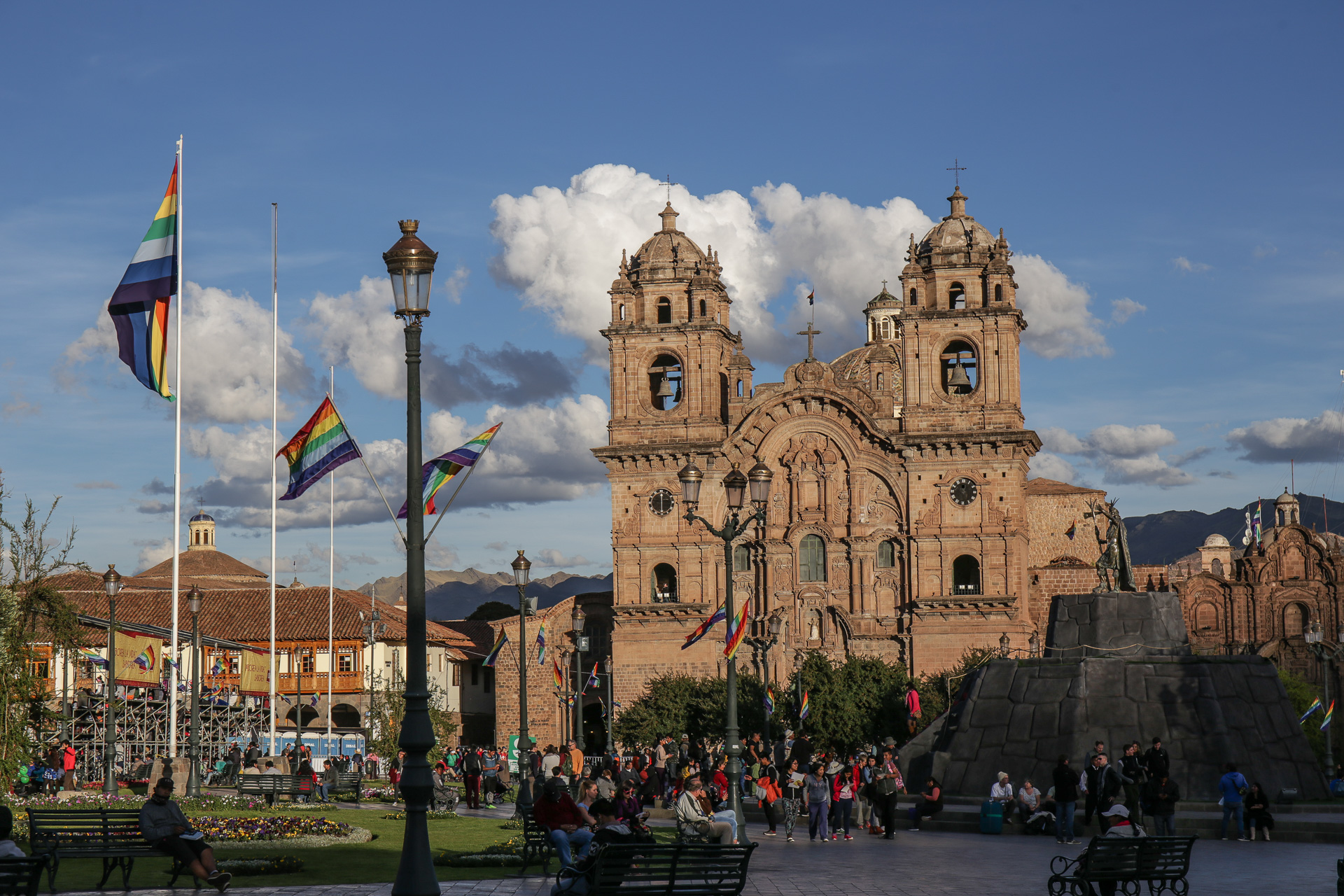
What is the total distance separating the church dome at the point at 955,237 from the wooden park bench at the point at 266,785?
35.2 metres

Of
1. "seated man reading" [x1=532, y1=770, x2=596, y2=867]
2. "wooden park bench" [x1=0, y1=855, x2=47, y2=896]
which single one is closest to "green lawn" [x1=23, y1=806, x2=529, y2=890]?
"seated man reading" [x1=532, y1=770, x2=596, y2=867]

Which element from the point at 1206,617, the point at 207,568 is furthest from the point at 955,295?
the point at 207,568

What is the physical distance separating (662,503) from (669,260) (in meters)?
9.54

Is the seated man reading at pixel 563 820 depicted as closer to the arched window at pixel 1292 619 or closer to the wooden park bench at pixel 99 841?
the wooden park bench at pixel 99 841

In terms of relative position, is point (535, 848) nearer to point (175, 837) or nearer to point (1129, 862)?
point (175, 837)

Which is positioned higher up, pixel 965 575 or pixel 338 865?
pixel 965 575

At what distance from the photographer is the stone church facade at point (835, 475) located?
5650 centimetres

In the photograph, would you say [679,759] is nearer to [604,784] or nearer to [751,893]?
[604,784]

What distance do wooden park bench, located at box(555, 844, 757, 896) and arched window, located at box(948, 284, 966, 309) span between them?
46.9 m

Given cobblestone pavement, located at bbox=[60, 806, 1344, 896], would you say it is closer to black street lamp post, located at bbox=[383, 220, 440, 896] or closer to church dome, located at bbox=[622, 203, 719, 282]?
black street lamp post, located at bbox=[383, 220, 440, 896]

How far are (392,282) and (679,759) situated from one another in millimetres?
23939

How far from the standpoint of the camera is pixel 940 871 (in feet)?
60.2

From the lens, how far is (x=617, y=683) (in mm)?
58938

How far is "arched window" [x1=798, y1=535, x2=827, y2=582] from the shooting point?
5856cm
